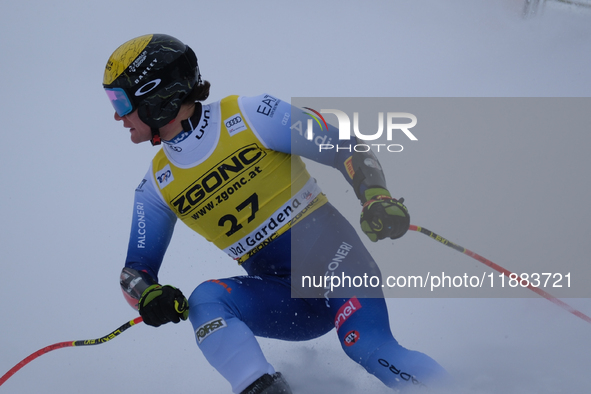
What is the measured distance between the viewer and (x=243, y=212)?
2.54 m

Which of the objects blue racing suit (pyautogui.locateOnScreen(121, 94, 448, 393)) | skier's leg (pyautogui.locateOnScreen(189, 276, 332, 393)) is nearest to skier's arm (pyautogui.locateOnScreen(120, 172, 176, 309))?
blue racing suit (pyautogui.locateOnScreen(121, 94, 448, 393))

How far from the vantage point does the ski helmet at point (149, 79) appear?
237cm

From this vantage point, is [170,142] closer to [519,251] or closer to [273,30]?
[519,251]

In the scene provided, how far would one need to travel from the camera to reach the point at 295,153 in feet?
8.30

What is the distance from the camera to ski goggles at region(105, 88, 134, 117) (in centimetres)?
238

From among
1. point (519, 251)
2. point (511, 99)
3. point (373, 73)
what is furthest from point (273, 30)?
point (519, 251)

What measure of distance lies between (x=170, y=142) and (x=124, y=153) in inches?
169

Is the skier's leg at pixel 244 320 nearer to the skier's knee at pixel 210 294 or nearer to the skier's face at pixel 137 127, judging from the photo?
the skier's knee at pixel 210 294

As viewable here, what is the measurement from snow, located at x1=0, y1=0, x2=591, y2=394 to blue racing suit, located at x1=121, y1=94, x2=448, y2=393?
0.50 metres

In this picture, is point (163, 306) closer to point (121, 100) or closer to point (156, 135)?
point (156, 135)

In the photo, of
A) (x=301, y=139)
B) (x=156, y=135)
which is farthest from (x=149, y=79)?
(x=301, y=139)

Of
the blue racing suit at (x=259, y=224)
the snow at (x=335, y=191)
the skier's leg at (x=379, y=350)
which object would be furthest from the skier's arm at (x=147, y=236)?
the snow at (x=335, y=191)

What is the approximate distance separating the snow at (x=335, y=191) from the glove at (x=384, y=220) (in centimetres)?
75

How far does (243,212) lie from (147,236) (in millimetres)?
472
